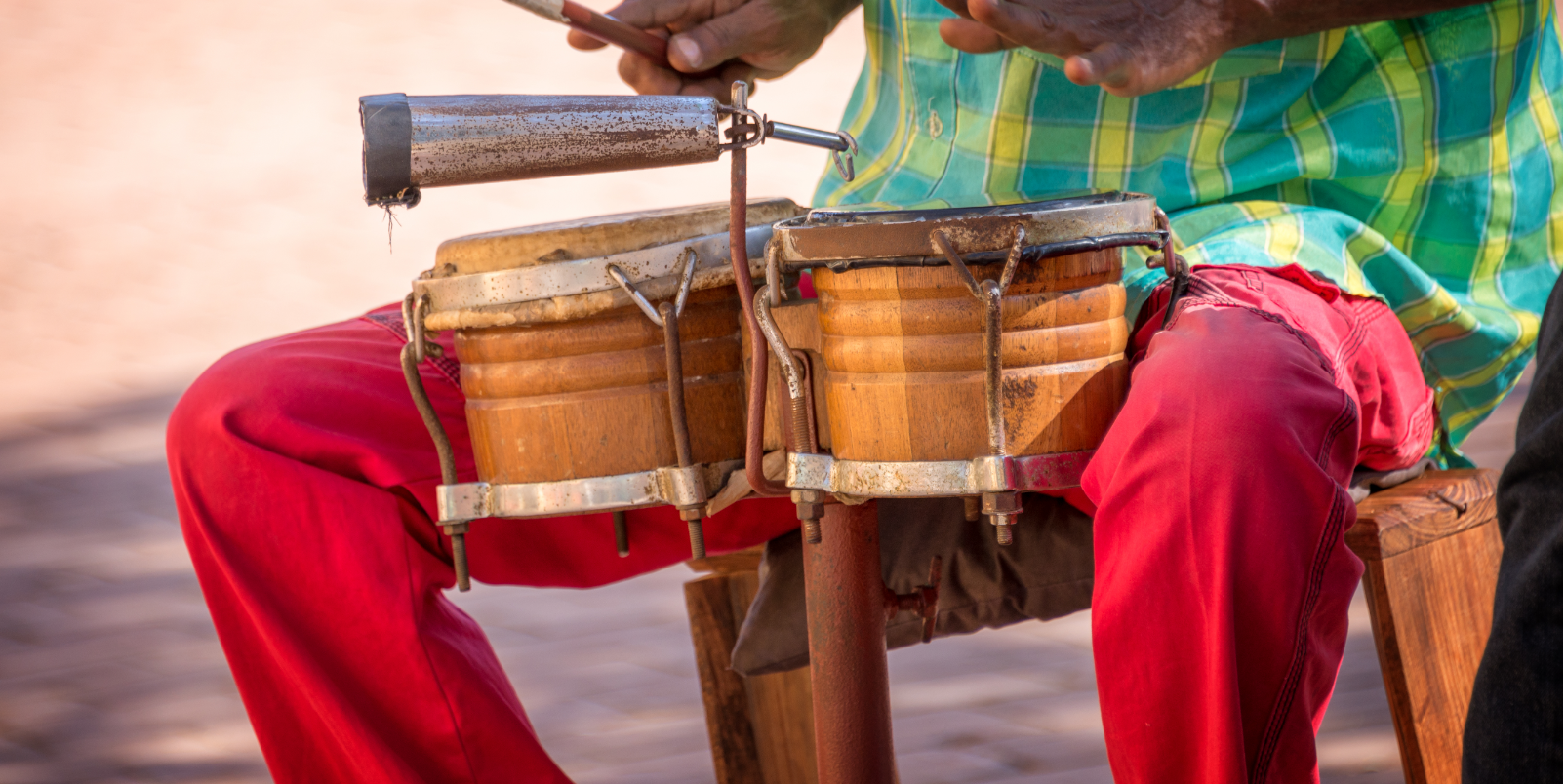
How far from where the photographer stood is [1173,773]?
121cm

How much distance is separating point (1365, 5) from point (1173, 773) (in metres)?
0.86

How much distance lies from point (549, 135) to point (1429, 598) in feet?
3.63

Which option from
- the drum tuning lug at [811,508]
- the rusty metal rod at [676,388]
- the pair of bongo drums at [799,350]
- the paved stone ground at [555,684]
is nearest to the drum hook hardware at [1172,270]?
the pair of bongo drums at [799,350]

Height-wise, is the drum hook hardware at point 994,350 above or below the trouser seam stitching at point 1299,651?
above

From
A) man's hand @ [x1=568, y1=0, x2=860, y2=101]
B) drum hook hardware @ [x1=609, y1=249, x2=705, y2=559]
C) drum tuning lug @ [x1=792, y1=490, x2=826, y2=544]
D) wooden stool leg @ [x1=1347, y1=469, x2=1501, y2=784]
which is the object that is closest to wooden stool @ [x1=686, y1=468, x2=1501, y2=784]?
wooden stool leg @ [x1=1347, y1=469, x2=1501, y2=784]

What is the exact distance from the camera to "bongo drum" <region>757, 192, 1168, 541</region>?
1256 millimetres

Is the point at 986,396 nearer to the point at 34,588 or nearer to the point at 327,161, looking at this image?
the point at 34,588

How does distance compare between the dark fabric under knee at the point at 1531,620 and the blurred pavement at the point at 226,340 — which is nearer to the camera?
the dark fabric under knee at the point at 1531,620

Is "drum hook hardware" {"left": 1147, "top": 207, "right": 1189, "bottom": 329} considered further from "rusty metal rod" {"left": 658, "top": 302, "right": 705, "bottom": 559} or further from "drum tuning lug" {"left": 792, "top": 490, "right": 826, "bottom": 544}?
"rusty metal rod" {"left": 658, "top": 302, "right": 705, "bottom": 559}

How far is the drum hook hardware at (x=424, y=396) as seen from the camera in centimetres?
153

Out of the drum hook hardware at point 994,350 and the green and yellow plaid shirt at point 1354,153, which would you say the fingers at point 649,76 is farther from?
the drum hook hardware at point 994,350

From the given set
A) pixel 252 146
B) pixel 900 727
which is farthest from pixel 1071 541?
pixel 252 146

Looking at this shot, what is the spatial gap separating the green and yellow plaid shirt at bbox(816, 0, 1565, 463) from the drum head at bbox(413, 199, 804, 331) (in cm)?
42

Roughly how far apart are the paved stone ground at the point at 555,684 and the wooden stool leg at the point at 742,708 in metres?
0.28
